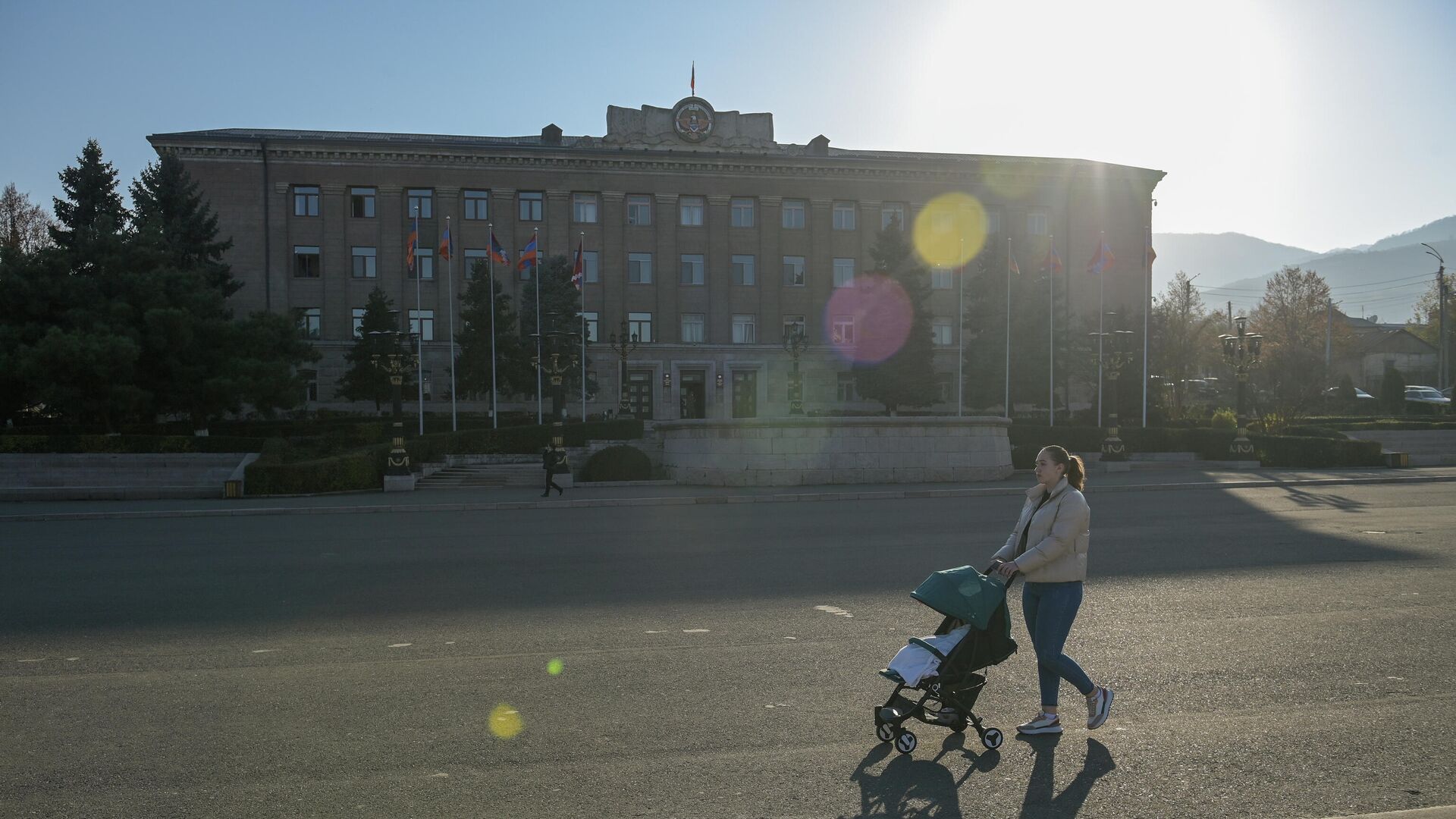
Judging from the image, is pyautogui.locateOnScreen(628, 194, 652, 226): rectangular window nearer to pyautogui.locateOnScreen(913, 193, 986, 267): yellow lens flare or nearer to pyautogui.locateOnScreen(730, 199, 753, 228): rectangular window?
pyautogui.locateOnScreen(730, 199, 753, 228): rectangular window

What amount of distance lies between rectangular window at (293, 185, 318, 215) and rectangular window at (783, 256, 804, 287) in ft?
91.5

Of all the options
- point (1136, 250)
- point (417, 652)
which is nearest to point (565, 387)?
point (1136, 250)

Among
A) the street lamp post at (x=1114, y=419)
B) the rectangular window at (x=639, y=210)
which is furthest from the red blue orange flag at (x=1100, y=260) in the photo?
the rectangular window at (x=639, y=210)

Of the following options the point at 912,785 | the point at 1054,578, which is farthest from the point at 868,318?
the point at 912,785

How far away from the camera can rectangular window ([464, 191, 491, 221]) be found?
5906 cm

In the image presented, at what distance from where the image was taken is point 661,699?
22.8ft

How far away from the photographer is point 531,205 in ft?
196

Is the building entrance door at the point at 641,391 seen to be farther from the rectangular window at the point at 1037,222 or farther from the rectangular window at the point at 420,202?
the rectangular window at the point at 1037,222

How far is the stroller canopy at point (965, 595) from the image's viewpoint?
19.6 feet

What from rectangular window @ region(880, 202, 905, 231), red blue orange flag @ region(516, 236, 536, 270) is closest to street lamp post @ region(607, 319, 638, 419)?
red blue orange flag @ region(516, 236, 536, 270)

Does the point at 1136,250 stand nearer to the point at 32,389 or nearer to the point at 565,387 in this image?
the point at 565,387

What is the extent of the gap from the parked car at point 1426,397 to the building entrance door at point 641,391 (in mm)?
43618

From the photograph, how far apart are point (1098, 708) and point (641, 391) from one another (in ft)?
176

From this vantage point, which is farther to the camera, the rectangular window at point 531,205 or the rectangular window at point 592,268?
the rectangular window at point 592,268
